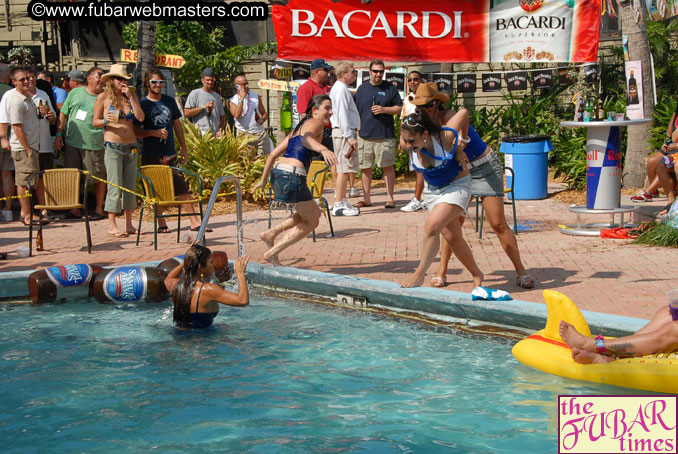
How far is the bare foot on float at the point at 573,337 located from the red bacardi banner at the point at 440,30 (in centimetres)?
1061

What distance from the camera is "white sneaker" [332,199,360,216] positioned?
11672mm

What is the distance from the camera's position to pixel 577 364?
5.46 meters

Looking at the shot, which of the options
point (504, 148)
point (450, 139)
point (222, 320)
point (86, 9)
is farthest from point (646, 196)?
point (86, 9)

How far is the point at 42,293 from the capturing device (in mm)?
7875

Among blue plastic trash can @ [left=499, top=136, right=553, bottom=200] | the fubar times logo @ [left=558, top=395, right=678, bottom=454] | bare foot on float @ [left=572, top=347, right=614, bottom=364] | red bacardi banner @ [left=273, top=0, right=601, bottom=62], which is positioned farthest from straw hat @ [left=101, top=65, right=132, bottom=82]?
the fubar times logo @ [left=558, top=395, right=678, bottom=454]

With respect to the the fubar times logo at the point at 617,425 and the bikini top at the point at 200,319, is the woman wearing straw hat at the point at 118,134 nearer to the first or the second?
the bikini top at the point at 200,319

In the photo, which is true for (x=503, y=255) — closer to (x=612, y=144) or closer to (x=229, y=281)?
(x=612, y=144)

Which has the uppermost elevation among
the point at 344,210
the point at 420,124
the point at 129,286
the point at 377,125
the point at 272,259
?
the point at 377,125

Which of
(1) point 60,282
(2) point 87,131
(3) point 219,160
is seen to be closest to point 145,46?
(3) point 219,160

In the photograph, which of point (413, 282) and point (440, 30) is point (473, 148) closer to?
point (413, 282)

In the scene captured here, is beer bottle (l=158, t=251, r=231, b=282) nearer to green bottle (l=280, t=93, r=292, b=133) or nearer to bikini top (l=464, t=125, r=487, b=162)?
bikini top (l=464, t=125, r=487, b=162)

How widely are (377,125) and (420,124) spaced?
18.8 ft

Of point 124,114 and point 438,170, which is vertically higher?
point 124,114

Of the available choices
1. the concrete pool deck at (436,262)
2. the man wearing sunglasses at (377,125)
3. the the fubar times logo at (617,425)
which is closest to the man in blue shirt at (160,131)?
the concrete pool deck at (436,262)
